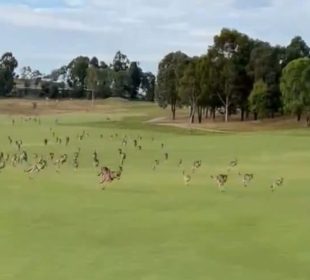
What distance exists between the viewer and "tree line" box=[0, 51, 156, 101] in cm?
13488

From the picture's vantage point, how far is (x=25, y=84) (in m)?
152

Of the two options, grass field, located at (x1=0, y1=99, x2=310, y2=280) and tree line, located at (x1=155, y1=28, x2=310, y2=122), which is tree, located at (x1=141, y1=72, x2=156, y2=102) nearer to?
tree line, located at (x1=155, y1=28, x2=310, y2=122)

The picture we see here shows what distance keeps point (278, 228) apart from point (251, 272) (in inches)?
137

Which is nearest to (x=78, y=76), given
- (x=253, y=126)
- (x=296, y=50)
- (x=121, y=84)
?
(x=121, y=84)

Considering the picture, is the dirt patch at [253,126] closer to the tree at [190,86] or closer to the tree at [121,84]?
the tree at [190,86]

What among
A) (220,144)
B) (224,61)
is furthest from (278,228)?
(224,61)

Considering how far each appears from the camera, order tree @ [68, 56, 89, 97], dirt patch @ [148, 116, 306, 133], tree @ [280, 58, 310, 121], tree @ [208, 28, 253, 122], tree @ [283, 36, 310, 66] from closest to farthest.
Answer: tree @ [280, 58, 310, 121] < dirt patch @ [148, 116, 306, 133] < tree @ [208, 28, 253, 122] < tree @ [283, 36, 310, 66] < tree @ [68, 56, 89, 97]

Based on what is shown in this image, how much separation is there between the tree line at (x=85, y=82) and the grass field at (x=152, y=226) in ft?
355

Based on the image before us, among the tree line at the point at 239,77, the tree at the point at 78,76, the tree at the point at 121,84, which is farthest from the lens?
the tree at the point at 78,76

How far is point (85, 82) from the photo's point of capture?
455 feet

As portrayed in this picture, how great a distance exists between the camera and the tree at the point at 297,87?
61.4 metres

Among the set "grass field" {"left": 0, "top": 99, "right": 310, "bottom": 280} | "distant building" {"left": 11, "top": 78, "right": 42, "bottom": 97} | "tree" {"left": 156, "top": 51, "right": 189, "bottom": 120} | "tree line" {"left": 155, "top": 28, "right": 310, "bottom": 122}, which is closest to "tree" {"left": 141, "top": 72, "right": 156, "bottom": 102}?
"distant building" {"left": 11, "top": 78, "right": 42, "bottom": 97}

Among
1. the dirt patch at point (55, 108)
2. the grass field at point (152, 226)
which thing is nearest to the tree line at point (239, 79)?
the dirt patch at point (55, 108)

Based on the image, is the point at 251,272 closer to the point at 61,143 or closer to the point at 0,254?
the point at 0,254
